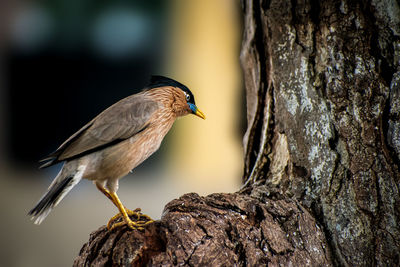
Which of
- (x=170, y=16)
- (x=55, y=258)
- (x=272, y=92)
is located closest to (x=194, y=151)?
(x=170, y=16)

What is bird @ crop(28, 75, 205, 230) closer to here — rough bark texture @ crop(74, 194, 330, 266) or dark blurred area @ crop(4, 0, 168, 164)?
rough bark texture @ crop(74, 194, 330, 266)

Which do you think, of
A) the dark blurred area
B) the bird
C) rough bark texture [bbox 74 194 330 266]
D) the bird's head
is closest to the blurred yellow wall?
the dark blurred area

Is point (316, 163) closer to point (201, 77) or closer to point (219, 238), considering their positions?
point (219, 238)

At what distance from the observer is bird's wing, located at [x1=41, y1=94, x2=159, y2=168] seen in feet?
7.61

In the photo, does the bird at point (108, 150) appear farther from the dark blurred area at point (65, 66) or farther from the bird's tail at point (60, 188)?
the dark blurred area at point (65, 66)

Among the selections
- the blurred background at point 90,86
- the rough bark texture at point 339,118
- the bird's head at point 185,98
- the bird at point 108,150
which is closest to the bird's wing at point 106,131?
the bird at point 108,150

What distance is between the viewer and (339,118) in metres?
2.22

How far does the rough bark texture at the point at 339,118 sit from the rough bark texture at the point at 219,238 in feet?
0.41

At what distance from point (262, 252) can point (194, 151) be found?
4041 millimetres

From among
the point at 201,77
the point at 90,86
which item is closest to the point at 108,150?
the point at 90,86

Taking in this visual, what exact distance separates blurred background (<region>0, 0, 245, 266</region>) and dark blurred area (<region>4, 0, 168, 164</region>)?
10 millimetres

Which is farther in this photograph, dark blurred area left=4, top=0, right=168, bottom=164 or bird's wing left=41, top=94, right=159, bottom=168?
dark blurred area left=4, top=0, right=168, bottom=164

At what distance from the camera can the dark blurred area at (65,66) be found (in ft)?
17.3

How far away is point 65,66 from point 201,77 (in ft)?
4.71
